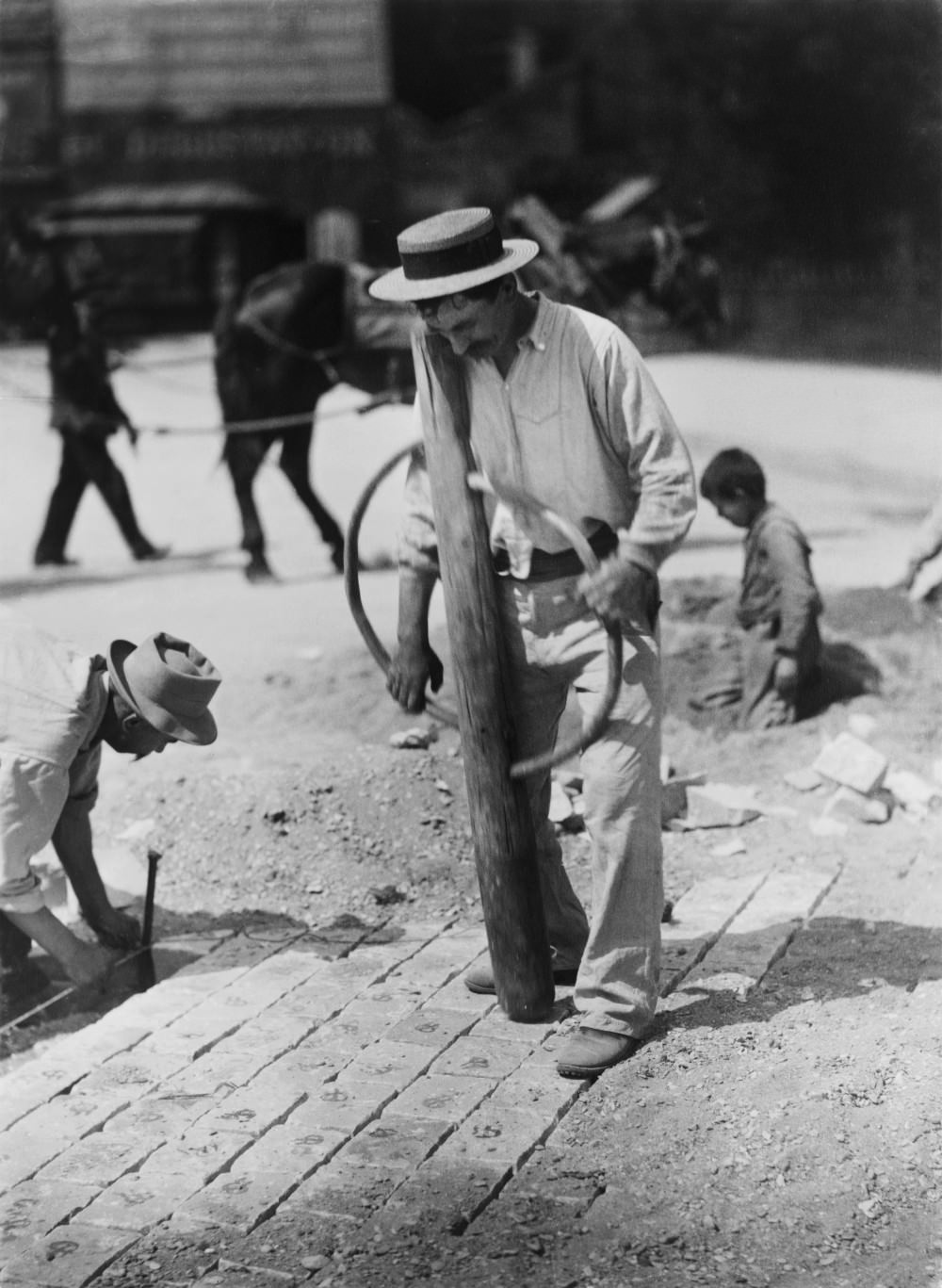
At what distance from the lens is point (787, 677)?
24.4ft

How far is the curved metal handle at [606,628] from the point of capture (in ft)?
13.7

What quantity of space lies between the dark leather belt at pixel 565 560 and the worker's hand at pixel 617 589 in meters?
0.18

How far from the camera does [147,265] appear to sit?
817cm

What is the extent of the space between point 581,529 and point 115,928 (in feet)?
7.79

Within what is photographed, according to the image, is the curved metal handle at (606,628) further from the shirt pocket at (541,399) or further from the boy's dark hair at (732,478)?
the boy's dark hair at (732,478)

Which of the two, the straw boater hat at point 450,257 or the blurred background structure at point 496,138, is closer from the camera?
the straw boater hat at point 450,257

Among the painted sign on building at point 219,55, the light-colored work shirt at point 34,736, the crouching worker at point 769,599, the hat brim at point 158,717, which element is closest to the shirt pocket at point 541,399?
the hat brim at point 158,717

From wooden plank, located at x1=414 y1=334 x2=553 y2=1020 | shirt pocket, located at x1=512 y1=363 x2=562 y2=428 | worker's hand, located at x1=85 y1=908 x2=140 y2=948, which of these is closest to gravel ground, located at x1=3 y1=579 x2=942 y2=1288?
worker's hand, located at x1=85 y1=908 x2=140 y2=948

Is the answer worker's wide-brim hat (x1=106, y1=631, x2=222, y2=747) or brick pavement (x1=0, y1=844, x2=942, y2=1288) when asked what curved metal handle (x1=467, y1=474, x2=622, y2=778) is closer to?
brick pavement (x1=0, y1=844, x2=942, y2=1288)

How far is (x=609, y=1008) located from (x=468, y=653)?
3.50 feet

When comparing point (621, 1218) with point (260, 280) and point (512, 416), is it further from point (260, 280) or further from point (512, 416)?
point (260, 280)

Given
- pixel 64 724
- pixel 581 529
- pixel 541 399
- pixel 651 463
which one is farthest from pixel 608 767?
pixel 64 724

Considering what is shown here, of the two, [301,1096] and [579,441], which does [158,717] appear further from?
[579,441]

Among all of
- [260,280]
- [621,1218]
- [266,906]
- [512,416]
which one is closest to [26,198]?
[260,280]
